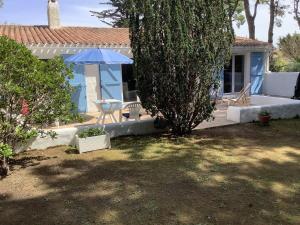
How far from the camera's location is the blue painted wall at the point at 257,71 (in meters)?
17.0

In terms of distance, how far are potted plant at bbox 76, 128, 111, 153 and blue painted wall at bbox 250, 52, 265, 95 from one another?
38.8ft

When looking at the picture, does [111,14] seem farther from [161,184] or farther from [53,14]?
[161,184]

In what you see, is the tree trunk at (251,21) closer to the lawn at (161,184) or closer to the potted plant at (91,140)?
the lawn at (161,184)

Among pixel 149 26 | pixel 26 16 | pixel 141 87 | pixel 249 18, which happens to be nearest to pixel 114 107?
pixel 141 87

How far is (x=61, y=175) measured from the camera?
598cm

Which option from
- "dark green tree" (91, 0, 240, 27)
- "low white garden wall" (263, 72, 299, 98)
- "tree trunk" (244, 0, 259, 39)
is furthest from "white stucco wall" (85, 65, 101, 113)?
"dark green tree" (91, 0, 240, 27)

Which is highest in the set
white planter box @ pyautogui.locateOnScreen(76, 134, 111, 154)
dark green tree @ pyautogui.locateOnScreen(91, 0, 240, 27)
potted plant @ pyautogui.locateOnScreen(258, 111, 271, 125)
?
dark green tree @ pyautogui.locateOnScreen(91, 0, 240, 27)

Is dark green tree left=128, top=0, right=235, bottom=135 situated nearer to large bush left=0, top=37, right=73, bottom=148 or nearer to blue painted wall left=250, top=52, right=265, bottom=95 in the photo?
large bush left=0, top=37, right=73, bottom=148

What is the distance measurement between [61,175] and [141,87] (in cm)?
323

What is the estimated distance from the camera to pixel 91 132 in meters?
7.66

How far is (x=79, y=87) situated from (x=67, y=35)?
3033mm

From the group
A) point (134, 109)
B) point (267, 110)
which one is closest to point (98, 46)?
point (134, 109)

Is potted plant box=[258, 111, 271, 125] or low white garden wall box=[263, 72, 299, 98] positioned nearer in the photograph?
potted plant box=[258, 111, 271, 125]

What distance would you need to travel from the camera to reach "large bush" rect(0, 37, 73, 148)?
19.2 feet
